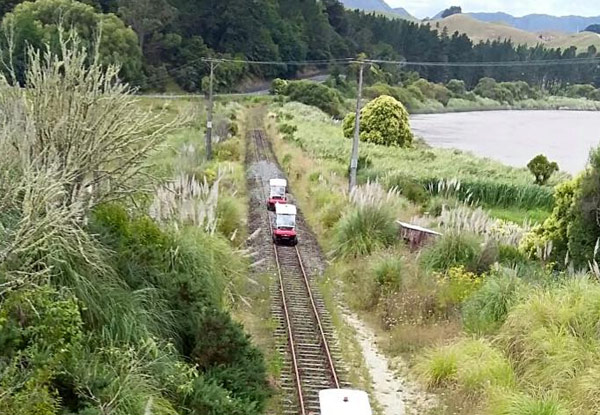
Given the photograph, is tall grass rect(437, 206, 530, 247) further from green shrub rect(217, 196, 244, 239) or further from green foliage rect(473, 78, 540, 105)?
green foliage rect(473, 78, 540, 105)

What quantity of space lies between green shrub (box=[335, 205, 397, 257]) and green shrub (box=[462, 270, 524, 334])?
5.29 meters

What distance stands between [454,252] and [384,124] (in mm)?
28491

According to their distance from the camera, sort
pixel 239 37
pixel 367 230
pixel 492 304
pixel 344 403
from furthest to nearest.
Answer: pixel 239 37
pixel 367 230
pixel 492 304
pixel 344 403

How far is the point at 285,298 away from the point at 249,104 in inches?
2459

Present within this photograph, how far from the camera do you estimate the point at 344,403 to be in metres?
9.03

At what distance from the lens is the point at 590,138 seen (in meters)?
85.0

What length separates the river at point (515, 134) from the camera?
63.4m

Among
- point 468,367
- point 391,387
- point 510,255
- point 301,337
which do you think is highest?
point 510,255

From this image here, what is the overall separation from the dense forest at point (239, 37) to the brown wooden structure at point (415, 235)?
23.5m

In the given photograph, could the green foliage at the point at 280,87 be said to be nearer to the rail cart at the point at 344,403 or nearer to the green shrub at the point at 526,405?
the green shrub at the point at 526,405

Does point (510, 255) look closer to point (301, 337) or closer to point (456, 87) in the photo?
point (301, 337)

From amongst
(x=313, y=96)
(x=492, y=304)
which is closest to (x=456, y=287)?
(x=492, y=304)

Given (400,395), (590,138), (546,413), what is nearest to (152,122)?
(400,395)

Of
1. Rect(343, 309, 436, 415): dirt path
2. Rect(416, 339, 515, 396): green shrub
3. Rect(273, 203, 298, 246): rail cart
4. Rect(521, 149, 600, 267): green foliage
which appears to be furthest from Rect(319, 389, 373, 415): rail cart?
Rect(273, 203, 298, 246): rail cart
